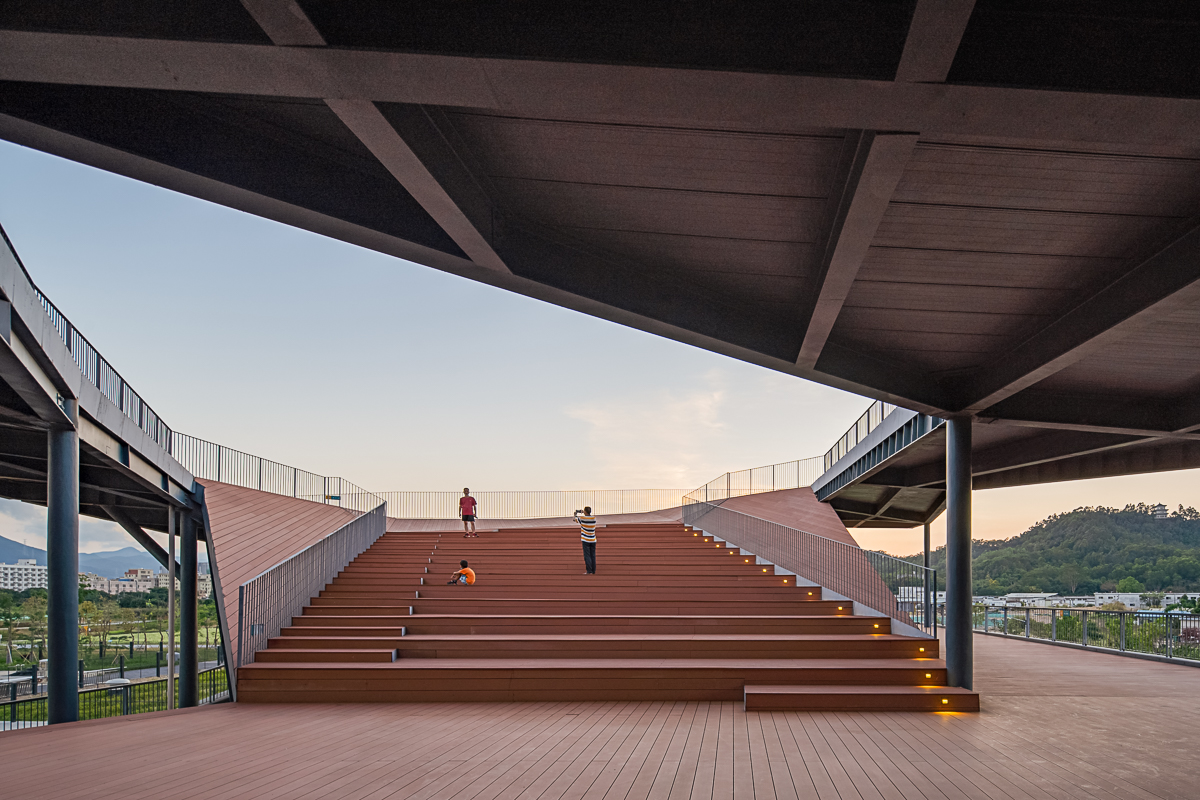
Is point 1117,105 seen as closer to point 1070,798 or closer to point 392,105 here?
point 392,105

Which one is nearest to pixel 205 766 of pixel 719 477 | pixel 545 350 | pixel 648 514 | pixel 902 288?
pixel 902 288

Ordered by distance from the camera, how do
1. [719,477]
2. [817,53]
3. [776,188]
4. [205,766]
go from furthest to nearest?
[719,477]
[205,766]
[776,188]
[817,53]

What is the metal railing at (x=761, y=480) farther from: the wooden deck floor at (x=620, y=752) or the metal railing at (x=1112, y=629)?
the wooden deck floor at (x=620, y=752)

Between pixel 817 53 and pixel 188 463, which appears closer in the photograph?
pixel 817 53

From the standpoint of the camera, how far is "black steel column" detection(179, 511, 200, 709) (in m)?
21.3

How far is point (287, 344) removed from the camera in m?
49.8

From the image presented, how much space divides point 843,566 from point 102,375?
13.7 m

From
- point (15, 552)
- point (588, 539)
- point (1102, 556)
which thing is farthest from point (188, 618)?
point (1102, 556)

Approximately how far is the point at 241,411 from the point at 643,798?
47.0 m

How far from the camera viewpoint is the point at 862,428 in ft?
74.2

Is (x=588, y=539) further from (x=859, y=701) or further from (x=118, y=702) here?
(x=118, y=702)

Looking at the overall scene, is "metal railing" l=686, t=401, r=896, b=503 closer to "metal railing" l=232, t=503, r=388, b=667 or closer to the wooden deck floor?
"metal railing" l=232, t=503, r=388, b=667

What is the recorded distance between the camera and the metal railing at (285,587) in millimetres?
12156

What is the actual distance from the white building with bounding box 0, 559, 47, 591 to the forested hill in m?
41.5
